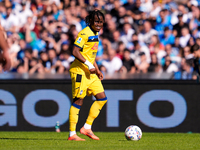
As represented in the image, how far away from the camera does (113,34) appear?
14.8m

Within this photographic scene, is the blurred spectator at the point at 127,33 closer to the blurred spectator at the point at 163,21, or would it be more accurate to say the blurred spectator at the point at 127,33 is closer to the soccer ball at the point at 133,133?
the blurred spectator at the point at 163,21

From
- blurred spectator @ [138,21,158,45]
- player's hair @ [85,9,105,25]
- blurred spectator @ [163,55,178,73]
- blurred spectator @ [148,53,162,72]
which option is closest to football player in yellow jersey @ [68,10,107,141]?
player's hair @ [85,9,105,25]

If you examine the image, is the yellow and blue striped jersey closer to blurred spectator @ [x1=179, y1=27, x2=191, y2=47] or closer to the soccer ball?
the soccer ball

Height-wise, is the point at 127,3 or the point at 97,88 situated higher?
the point at 127,3

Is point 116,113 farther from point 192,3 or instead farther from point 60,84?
point 192,3

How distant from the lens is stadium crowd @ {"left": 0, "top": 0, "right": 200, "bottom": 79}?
12891 mm

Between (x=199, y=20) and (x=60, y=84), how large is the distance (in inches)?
244

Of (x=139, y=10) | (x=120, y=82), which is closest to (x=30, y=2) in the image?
(x=139, y=10)

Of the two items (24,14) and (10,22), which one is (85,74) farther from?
(24,14)

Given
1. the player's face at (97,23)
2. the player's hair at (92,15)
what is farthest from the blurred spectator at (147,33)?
the player's face at (97,23)

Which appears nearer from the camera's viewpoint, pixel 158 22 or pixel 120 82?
pixel 120 82

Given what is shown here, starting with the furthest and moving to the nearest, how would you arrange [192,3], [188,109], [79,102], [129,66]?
[192,3] → [129,66] → [188,109] → [79,102]

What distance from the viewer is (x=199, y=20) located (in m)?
15.2

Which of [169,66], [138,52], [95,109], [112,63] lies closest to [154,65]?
[169,66]
